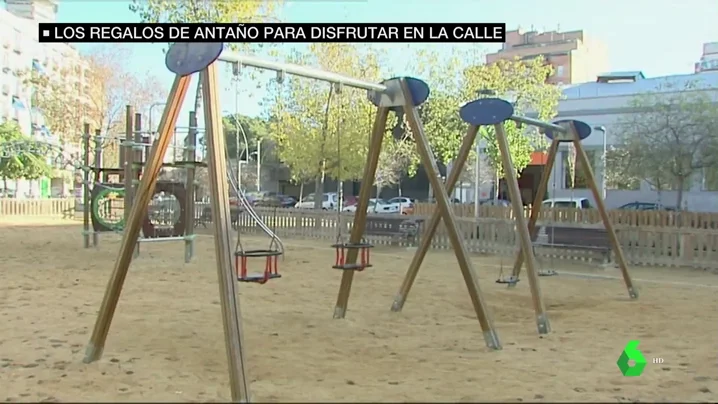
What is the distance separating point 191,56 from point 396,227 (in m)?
12.3

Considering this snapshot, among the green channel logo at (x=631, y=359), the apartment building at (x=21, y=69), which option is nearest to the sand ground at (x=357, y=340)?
Answer: the green channel logo at (x=631, y=359)

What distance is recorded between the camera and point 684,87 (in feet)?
76.3

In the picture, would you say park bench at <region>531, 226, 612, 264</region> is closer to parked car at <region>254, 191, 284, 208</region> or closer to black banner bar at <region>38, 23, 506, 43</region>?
black banner bar at <region>38, 23, 506, 43</region>

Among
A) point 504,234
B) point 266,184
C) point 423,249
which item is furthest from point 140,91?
point 423,249

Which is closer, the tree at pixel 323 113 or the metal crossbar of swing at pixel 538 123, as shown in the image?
the metal crossbar of swing at pixel 538 123

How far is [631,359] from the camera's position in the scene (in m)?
5.12

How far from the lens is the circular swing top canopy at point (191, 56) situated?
4.56m

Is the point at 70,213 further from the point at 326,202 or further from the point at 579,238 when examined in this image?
the point at 579,238

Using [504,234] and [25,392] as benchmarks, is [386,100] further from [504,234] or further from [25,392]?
[504,234]

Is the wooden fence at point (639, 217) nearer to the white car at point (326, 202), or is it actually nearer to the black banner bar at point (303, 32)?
the black banner bar at point (303, 32)

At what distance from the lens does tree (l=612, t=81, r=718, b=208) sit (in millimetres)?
19453

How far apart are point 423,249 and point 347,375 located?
3.20 meters

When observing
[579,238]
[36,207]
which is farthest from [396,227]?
[36,207]

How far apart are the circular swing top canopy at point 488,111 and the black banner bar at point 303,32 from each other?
0.71 m
